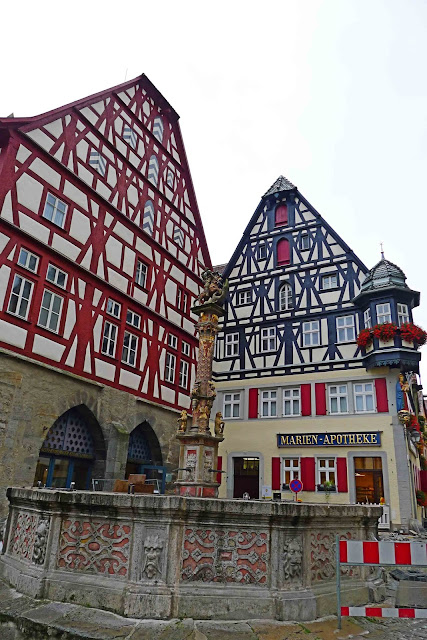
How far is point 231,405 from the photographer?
22.2 meters

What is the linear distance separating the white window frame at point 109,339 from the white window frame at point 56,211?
3.86 m

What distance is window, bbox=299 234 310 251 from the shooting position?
22922 mm

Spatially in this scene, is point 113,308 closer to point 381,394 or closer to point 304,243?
point 304,243

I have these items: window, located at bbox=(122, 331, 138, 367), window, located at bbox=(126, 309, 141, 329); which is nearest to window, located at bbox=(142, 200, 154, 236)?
window, located at bbox=(126, 309, 141, 329)

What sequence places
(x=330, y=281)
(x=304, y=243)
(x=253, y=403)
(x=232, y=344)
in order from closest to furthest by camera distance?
(x=253, y=403), (x=330, y=281), (x=304, y=243), (x=232, y=344)

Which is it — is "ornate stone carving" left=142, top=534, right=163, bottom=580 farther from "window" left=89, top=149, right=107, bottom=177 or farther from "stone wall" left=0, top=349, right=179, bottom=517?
"window" left=89, top=149, right=107, bottom=177

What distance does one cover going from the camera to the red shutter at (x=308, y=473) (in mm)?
18856

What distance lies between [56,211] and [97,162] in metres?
3.43

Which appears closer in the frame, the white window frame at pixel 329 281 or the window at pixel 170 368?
the window at pixel 170 368

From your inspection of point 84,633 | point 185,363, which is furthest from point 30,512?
point 185,363

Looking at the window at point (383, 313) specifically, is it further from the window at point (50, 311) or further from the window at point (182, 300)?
the window at point (50, 311)

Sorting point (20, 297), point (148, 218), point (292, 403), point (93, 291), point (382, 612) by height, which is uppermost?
point (148, 218)

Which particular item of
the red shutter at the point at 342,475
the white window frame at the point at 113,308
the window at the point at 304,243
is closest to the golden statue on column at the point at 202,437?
the white window frame at the point at 113,308

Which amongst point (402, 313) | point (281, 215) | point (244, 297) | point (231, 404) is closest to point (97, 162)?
point (244, 297)
